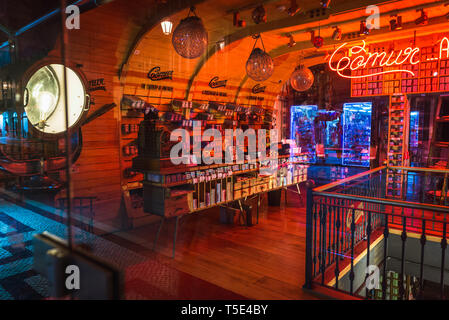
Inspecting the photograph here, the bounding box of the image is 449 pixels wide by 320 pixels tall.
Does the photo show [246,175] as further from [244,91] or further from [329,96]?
[329,96]

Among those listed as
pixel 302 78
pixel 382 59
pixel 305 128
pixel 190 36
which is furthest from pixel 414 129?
pixel 190 36

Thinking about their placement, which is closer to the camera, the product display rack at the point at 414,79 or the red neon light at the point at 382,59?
the red neon light at the point at 382,59

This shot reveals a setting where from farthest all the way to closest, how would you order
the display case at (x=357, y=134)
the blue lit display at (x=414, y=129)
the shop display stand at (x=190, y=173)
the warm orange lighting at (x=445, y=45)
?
1. the display case at (x=357, y=134)
2. the blue lit display at (x=414, y=129)
3. the warm orange lighting at (x=445, y=45)
4. the shop display stand at (x=190, y=173)

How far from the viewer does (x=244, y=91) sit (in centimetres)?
848

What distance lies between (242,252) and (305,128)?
817cm

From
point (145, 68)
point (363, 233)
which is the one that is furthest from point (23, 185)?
point (363, 233)

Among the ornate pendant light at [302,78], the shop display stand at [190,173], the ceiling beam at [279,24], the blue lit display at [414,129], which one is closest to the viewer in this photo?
the shop display stand at [190,173]

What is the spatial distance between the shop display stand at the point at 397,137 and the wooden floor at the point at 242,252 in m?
2.71

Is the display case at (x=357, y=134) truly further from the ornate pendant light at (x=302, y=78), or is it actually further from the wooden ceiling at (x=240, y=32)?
the ornate pendant light at (x=302, y=78)

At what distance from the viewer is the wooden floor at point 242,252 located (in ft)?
11.5

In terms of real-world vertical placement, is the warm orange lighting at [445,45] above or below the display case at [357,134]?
above

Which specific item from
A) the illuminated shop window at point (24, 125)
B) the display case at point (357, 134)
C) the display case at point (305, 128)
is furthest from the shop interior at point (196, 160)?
the display case at point (305, 128)

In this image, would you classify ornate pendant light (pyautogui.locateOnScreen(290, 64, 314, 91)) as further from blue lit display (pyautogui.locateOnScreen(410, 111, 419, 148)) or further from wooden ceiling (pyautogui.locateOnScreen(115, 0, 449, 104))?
blue lit display (pyautogui.locateOnScreen(410, 111, 419, 148))

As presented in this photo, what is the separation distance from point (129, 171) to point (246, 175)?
2042 millimetres
